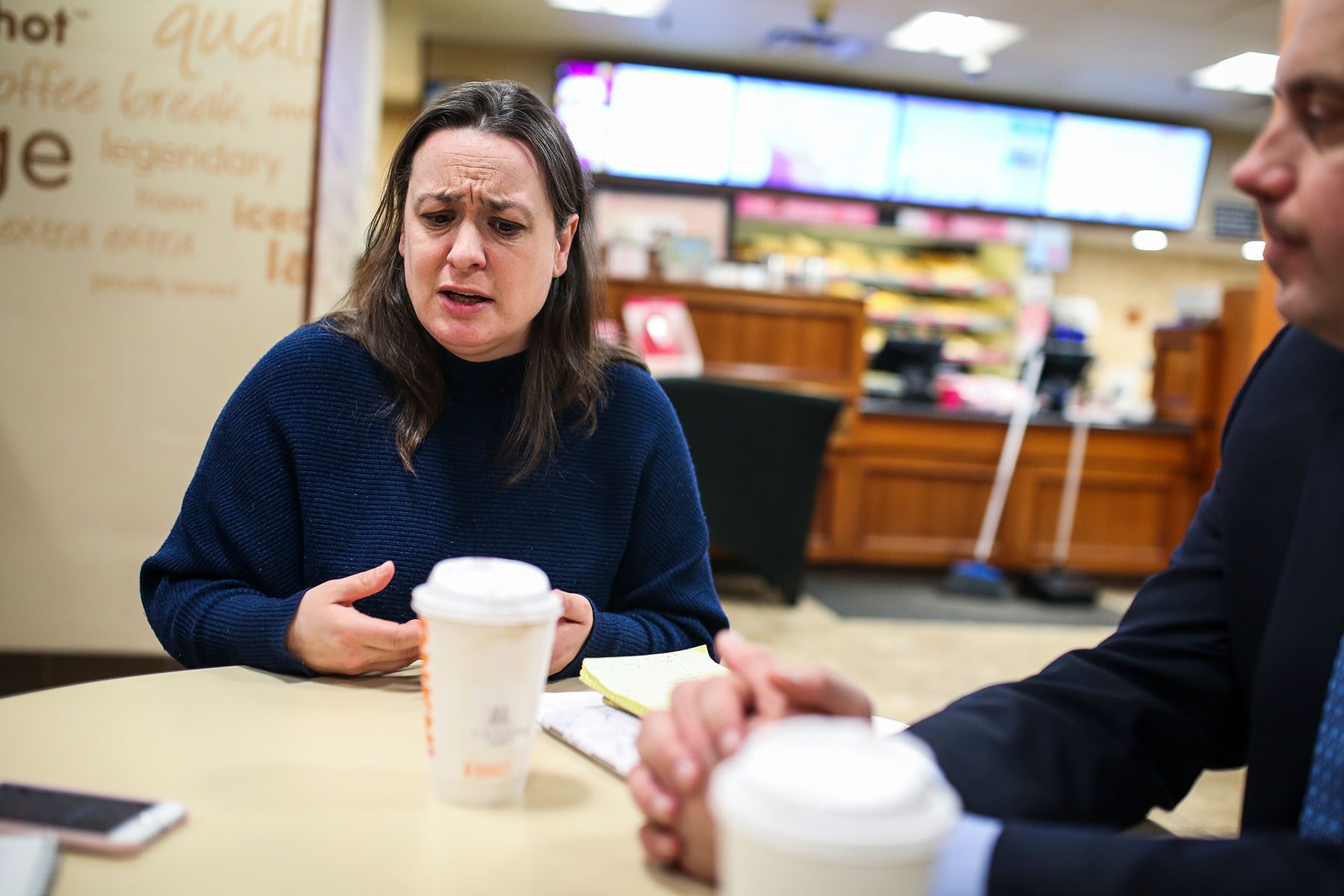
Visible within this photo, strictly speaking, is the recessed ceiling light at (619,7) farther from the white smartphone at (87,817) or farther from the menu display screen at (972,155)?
the white smartphone at (87,817)

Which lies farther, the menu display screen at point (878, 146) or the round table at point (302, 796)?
the menu display screen at point (878, 146)

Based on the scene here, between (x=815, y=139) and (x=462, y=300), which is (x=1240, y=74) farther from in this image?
(x=462, y=300)

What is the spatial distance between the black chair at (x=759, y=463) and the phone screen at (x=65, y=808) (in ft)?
13.1

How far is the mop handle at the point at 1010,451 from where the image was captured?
5.84 m

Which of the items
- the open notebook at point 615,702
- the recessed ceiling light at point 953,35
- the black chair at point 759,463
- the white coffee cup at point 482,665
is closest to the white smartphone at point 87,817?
the white coffee cup at point 482,665

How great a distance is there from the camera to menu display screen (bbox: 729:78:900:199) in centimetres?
715

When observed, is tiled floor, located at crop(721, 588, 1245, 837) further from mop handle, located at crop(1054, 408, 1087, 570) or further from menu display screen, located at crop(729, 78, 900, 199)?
menu display screen, located at crop(729, 78, 900, 199)

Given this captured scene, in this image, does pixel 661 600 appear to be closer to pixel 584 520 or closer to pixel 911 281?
pixel 584 520

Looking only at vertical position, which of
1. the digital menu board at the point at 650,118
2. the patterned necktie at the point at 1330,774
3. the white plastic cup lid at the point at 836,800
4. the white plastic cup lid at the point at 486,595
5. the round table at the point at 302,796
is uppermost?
the digital menu board at the point at 650,118

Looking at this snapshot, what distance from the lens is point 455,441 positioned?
1323 millimetres

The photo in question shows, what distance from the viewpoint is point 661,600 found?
1.33 meters

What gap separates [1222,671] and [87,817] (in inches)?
36.6

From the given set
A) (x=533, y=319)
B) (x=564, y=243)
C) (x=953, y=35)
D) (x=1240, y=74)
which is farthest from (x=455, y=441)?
(x=1240, y=74)

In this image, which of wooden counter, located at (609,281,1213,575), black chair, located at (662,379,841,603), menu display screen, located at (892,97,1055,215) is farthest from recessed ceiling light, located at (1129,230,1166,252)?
black chair, located at (662,379,841,603)
